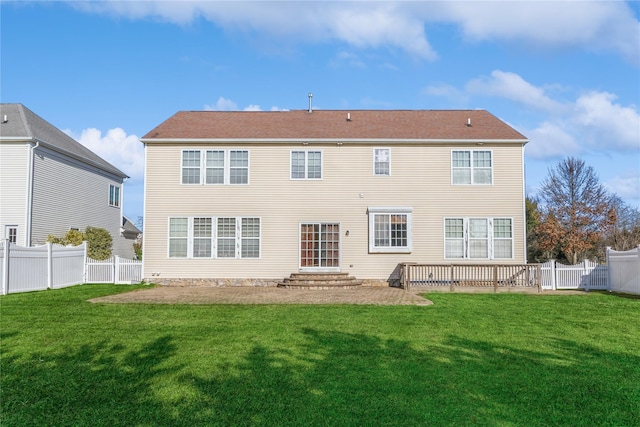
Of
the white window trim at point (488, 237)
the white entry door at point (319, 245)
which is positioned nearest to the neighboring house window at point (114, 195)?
the white entry door at point (319, 245)

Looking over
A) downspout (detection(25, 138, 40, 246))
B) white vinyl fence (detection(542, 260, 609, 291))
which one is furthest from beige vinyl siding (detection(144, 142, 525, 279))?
downspout (detection(25, 138, 40, 246))

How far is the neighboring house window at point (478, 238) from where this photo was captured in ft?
60.5

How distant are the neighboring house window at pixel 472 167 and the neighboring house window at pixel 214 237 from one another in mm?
7847

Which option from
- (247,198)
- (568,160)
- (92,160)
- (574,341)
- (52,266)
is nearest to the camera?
(574,341)

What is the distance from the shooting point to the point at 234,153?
19031 millimetres

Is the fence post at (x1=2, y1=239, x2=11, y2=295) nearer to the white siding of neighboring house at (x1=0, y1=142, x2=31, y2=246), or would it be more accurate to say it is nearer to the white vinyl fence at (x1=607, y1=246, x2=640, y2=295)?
the white siding of neighboring house at (x1=0, y1=142, x2=31, y2=246)

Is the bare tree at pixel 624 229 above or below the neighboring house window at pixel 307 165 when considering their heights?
below

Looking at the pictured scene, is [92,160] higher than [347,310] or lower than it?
higher

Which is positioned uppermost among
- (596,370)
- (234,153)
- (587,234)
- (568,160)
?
(568,160)

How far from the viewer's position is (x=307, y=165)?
19.0 metres

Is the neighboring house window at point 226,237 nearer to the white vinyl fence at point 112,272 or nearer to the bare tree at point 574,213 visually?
the white vinyl fence at point 112,272

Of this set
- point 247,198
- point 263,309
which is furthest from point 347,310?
point 247,198

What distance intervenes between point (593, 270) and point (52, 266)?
61.6 feet

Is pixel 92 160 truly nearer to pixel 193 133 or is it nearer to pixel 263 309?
pixel 193 133
